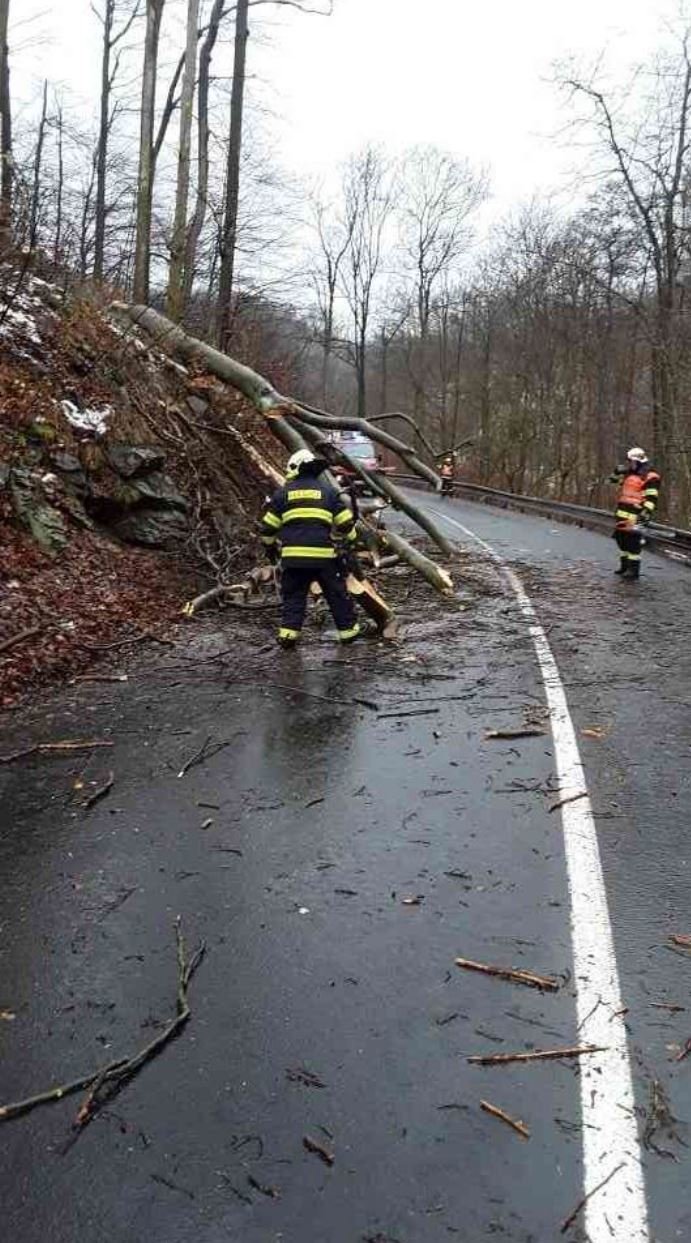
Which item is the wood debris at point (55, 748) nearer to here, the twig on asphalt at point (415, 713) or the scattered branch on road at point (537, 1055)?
the twig on asphalt at point (415, 713)

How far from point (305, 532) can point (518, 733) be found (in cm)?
308

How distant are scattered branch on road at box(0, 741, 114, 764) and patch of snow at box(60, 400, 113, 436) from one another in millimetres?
5839

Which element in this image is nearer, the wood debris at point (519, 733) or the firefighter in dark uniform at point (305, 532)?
the wood debris at point (519, 733)

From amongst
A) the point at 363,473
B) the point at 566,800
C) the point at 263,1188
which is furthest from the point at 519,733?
the point at 363,473

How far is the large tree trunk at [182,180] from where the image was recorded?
53.4 feet

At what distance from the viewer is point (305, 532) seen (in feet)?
26.0

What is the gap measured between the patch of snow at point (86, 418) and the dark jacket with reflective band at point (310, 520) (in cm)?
365

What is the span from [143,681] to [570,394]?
3248 centimetres

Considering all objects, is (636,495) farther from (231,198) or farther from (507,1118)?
(231,198)

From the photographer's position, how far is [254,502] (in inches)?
491

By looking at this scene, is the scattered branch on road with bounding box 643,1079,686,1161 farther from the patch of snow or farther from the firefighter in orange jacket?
the firefighter in orange jacket

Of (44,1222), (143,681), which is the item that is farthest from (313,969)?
(143,681)

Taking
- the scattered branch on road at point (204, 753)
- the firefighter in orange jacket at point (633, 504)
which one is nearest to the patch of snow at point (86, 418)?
the scattered branch on road at point (204, 753)

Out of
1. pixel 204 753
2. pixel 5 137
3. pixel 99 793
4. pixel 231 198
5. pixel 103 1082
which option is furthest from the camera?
pixel 5 137
